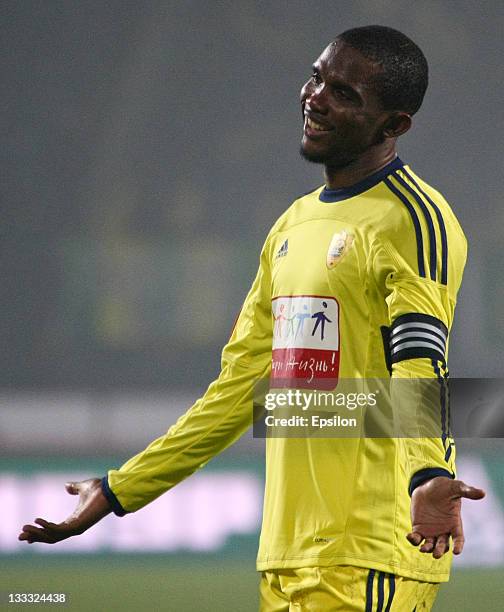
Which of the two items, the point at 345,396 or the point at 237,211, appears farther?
the point at 237,211

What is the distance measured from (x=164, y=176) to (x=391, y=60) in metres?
4.97

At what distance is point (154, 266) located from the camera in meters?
7.04

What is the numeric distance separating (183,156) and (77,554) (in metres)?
2.29

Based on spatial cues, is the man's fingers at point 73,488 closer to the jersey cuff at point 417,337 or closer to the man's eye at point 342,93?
the jersey cuff at point 417,337

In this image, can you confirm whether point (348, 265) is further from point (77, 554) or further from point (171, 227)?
point (171, 227)

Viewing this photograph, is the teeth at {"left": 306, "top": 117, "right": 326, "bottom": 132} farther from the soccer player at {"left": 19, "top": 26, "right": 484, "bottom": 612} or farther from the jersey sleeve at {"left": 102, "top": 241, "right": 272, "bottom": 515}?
the jersey sleeve at {"left": 102, "top": 241, "right": 272, "bottom": 515}

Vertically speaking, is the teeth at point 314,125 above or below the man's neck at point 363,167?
above

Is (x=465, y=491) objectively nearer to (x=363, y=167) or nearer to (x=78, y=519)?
(x=363, y=167)

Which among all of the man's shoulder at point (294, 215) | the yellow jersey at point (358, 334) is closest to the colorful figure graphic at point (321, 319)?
the yellow jersey at point (358, 334)

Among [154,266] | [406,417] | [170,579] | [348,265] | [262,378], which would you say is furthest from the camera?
[154,266]

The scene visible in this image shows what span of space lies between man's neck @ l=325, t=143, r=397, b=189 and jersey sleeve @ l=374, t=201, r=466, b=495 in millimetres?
195

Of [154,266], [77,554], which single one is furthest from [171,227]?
[77,554]

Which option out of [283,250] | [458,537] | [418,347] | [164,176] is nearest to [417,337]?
[418,347]

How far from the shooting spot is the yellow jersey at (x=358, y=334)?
2.06m
